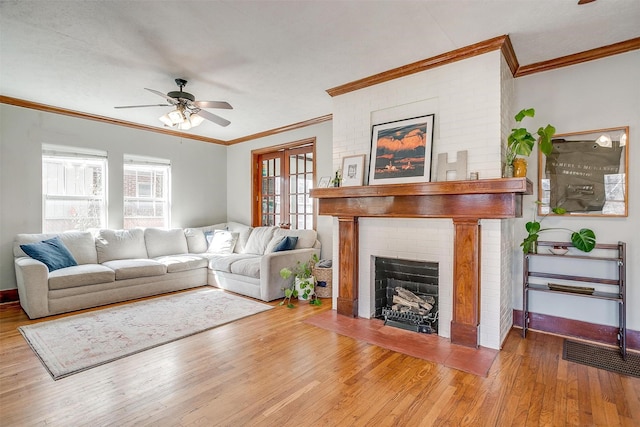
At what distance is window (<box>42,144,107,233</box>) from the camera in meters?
4.60

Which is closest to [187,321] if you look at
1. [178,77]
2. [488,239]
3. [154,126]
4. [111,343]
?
[111,343]

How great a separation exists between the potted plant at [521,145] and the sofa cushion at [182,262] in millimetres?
4253

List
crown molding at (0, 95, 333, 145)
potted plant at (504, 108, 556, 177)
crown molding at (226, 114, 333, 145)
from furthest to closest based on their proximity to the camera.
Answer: crown molding at (226, 114, 333, 145)
crown molding at (0, 95, 333, 145)
potted plant at (504, 108, 556, 177)

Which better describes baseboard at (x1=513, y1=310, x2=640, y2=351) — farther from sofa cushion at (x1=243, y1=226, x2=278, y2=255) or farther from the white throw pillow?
the white throw pillow

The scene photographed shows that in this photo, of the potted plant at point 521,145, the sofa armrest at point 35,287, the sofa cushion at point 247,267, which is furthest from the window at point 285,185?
the sofa armrest at point 35,287

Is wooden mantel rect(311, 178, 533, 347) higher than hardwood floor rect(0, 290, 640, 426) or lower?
higher

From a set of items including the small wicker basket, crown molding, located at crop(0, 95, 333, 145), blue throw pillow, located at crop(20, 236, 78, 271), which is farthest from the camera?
the small wicker basket

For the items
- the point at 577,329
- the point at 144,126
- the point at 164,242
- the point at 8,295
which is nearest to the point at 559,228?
the point at 577,329

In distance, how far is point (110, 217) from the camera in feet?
16.6

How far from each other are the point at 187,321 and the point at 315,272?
1.69 metres

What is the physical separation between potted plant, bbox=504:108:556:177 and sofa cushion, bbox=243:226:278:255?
3.51 meters

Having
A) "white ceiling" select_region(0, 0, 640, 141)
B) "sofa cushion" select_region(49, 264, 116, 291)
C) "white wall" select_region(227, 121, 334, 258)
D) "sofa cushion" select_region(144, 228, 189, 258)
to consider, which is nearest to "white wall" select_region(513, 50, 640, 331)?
"white ceiling" select_region(0, 0, 640, 141)

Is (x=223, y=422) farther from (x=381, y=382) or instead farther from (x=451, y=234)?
(x=451, y=234)

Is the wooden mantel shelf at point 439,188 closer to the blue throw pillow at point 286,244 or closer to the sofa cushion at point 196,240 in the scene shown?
the blue throw pillow at point 286,244
